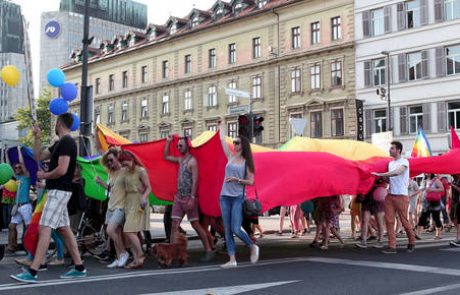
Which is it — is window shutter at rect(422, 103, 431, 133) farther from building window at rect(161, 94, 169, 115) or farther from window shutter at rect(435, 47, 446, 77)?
building window at rect(161, 94, 169, 115)

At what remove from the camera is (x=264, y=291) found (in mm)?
6926

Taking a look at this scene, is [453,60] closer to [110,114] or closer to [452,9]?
[452,9]

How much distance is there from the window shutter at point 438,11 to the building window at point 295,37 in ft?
32.1

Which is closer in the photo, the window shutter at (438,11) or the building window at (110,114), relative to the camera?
the window shutter at (438,11)

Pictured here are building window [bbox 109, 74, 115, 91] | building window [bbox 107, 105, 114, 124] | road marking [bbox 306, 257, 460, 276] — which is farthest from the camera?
building window [bbox 107, 105, 114, 124]

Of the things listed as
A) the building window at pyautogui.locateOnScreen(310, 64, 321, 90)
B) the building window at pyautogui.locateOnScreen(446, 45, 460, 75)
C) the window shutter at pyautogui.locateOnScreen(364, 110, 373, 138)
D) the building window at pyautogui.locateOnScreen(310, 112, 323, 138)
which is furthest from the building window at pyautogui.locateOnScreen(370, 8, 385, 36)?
the building window at pyautogui.locateOnScreen(310, 112, 323, 138)

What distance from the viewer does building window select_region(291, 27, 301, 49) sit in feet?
141

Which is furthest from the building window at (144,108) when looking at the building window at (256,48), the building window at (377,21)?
the building window at (377,21)

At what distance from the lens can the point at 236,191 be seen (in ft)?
29.8

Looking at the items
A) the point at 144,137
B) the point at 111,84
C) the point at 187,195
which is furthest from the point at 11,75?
the point at 111,84

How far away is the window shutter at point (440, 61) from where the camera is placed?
36.5 m

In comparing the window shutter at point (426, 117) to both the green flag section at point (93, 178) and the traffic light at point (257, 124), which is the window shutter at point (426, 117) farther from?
the green flag section at point (93, 178)

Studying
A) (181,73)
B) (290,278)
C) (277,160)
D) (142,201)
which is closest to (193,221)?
(142,201)

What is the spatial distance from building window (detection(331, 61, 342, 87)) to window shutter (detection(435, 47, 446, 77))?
21.1 feet
